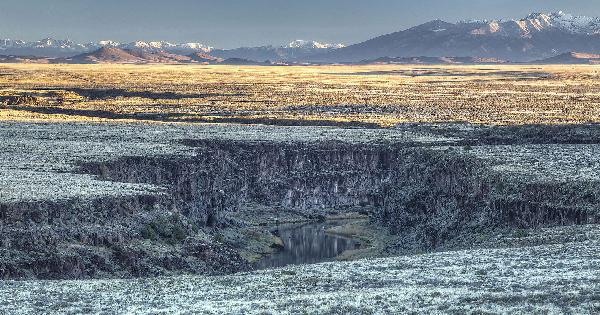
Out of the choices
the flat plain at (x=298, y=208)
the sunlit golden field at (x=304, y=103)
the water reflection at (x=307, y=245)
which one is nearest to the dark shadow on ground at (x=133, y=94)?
the sunlit golden field at (x=304, y=103)

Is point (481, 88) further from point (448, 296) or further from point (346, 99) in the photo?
point (448, 296)

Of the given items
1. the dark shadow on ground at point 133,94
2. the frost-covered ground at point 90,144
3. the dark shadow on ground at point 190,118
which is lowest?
the dark shadow on ground at point 133,94

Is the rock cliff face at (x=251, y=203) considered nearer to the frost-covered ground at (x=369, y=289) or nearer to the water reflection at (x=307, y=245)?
the water reflection at (x=307, y=245)

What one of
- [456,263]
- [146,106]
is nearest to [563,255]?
[456,263]

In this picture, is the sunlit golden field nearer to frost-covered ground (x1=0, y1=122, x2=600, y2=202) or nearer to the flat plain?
the flat plain

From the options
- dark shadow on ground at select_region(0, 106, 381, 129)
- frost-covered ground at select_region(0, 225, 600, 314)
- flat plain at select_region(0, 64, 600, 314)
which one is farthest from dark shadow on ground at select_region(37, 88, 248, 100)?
frost-covered ground at select_region(0, 225, 600, 314)

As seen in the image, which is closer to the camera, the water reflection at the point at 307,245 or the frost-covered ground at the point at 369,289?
the frost-covered ground at the point at 369,289
